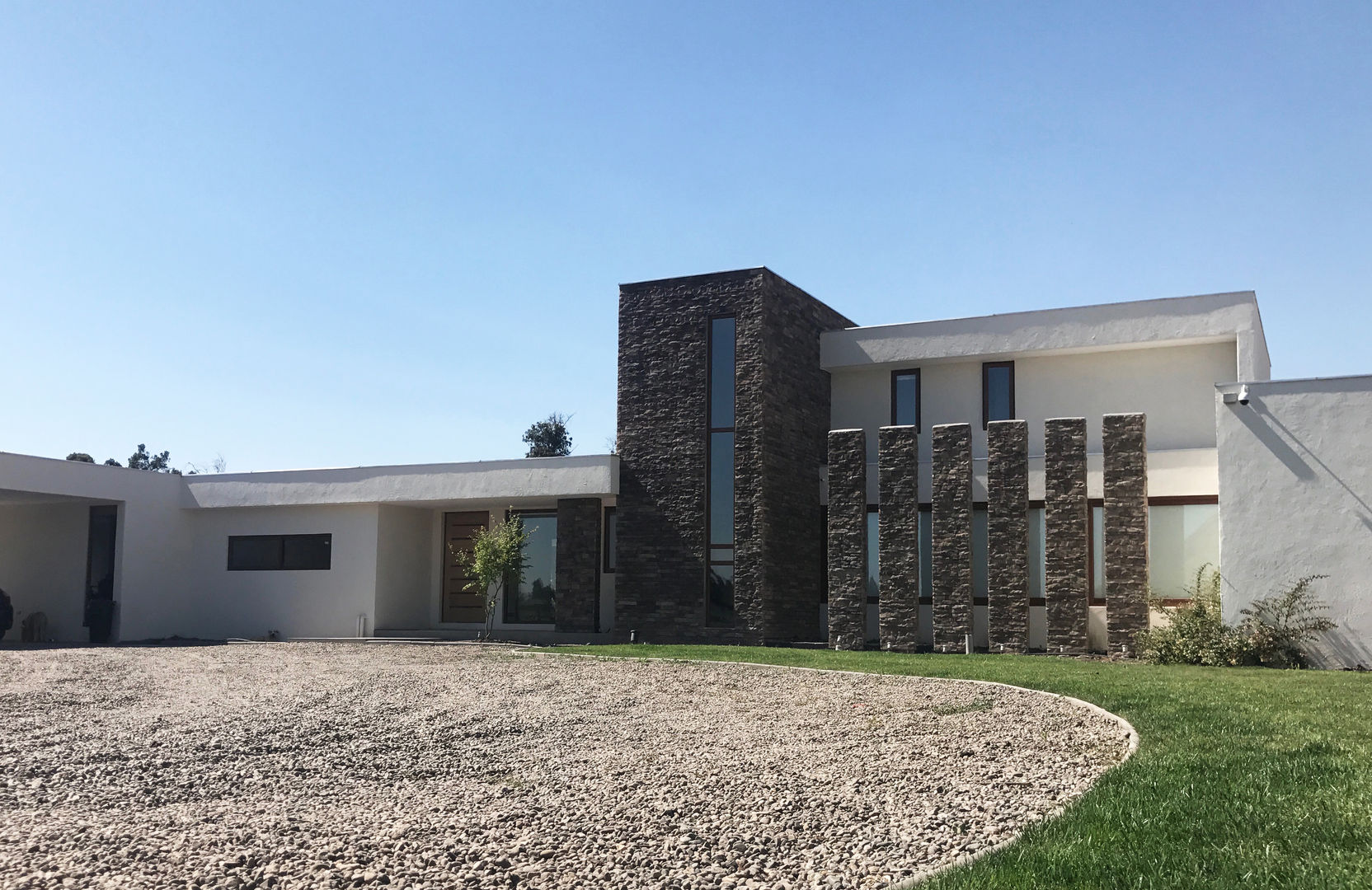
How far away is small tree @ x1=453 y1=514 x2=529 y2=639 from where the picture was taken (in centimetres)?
2139

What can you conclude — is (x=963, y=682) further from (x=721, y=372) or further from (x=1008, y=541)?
(x=721, y=372)

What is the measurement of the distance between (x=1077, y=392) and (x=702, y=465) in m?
7.42

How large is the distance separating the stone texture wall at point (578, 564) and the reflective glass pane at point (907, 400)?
6512 mm

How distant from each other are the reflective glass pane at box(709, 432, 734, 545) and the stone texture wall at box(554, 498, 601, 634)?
2.82 meters

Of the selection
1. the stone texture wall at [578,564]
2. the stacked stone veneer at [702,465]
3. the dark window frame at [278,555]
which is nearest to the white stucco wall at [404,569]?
the dark window frame at [278,555]

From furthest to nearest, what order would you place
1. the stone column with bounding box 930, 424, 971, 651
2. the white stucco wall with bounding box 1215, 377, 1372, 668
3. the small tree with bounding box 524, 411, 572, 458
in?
1. the small tree with bounding box 524, 411, 572, 458
2. the stone column with bounding box 930, 424, 971, 651
3. the white stucco wall with bounding box 1215, 377, 1372, 668

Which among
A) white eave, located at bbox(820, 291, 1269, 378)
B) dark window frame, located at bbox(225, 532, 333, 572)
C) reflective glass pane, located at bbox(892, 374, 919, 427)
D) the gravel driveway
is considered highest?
white eave, located at bbox(820, 291, 1269, 378)

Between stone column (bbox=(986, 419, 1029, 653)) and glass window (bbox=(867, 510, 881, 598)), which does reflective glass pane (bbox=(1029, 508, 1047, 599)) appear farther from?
glass window (bbox=(867, 510, 881, 598))

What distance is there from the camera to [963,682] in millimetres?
11992

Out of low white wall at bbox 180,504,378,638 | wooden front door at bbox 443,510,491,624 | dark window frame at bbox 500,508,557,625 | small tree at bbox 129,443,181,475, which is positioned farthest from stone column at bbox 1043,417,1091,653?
small tree at bbox 129,443,181,475

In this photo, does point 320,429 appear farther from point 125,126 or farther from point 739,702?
point 739,702

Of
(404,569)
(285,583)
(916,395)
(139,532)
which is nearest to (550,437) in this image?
(404,569)

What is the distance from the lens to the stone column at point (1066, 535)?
17047 mm

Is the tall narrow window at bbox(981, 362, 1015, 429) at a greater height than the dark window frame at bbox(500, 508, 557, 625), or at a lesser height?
greater
